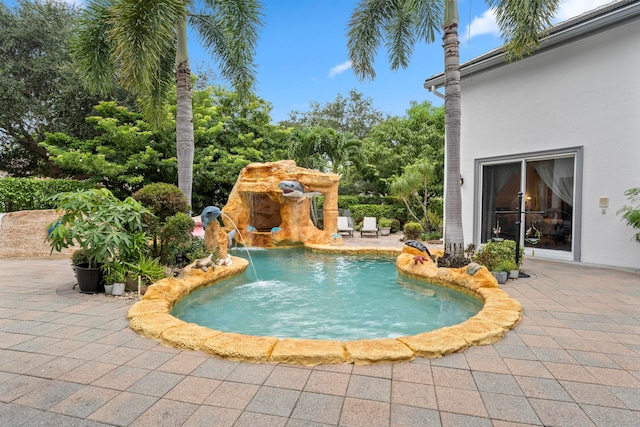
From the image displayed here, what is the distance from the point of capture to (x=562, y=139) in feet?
24.6

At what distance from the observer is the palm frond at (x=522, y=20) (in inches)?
230

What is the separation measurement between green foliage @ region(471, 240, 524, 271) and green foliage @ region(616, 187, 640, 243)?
6.44 ft

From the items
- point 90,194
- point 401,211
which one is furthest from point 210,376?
point 401,211

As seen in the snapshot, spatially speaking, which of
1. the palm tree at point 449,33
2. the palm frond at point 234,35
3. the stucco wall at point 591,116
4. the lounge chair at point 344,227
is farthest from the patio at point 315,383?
the lounge chair at point 344,227

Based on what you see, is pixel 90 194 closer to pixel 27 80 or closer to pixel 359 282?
pixel 359 282

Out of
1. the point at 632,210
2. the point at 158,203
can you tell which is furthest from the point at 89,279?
the point at 632,210

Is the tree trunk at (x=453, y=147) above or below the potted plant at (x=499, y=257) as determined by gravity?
above

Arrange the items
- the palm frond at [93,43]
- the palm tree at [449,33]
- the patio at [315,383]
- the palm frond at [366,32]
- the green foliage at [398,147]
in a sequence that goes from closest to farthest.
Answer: the patio at [315,383] < the palm tree at [449,33] < the palm frond at [93,43] < the palm frond at [366,32] < the green foliage at [398,147]

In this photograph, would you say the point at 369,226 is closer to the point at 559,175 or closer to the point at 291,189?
the point at 291,189

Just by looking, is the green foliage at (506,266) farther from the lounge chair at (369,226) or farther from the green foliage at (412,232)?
the lounge chair at (369,226)

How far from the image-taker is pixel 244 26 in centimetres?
845

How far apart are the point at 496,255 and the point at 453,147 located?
2.20 metres

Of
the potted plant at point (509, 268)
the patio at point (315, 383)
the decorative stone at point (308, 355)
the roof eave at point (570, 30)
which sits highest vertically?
the roof eave at point (570, 30)

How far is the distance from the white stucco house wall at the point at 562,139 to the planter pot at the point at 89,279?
310 inches
